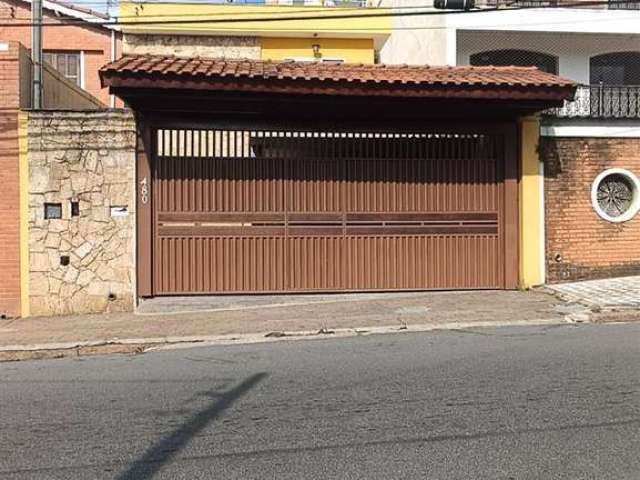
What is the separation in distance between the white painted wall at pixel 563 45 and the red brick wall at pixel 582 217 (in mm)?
6122

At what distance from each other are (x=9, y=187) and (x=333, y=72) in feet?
17.7

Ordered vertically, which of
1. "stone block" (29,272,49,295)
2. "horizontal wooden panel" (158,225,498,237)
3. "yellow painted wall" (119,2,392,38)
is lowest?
"stone block" (29,272,49,295)

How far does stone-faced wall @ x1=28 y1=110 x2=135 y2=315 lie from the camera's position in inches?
445

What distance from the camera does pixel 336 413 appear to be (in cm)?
558

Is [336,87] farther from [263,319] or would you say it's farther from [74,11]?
[74,11]

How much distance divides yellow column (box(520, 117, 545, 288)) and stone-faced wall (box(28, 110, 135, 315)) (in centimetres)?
658

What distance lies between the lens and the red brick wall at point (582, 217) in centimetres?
Result: 1272

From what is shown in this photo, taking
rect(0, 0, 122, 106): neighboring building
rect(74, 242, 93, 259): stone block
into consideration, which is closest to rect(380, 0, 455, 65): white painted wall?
rect(0, 0, 122, 106): neighboring building

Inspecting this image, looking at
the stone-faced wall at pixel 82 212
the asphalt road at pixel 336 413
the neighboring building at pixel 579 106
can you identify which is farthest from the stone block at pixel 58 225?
the neighboring building at pixel 579 106

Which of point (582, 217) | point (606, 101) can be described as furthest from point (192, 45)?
point (582, 217)

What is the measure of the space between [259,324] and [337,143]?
3739 millimetres

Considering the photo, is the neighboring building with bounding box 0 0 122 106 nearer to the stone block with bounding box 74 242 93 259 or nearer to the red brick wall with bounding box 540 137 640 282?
the stone block with bounding box 74 242 93 259

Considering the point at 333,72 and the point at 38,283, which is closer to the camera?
the point at 38,283

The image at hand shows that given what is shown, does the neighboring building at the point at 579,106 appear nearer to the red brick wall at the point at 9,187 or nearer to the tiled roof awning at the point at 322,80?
the tiled roof awning at the point at 322,80
